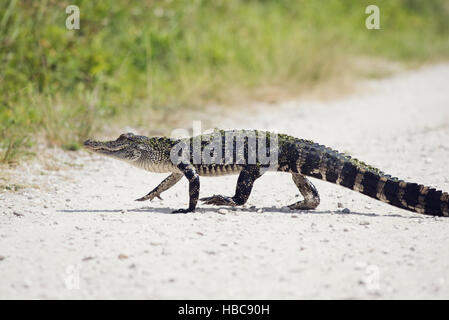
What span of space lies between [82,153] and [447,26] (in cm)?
2095

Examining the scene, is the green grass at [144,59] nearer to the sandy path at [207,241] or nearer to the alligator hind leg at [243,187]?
the sandy path at [207,241]

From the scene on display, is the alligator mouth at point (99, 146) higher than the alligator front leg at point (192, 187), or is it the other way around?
the alligator mouth at point (99, 146)

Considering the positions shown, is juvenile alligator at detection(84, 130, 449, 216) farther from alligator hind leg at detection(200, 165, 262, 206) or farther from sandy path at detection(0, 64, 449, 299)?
sandy path at detection(0, 64, 449, 299)

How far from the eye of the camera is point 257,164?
5.76m

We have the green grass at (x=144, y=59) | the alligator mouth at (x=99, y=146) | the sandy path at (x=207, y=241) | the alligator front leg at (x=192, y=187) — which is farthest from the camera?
the green grass at (x=144, y=59)

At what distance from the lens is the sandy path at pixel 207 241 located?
3.94m

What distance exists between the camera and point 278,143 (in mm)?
5773

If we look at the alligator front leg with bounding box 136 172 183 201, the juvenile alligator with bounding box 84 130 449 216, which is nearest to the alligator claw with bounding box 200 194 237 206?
the juvenile alligator with bounding box 84 130 449 216

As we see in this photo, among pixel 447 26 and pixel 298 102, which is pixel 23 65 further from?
pixel 447 26

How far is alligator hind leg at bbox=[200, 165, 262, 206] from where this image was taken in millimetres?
5773

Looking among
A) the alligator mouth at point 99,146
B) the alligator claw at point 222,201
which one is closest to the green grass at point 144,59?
the alligator mouth at point 99,146

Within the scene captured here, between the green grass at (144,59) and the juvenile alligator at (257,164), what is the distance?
2268 millimetres

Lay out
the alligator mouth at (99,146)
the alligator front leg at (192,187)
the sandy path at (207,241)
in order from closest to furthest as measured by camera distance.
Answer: the sandy path at (207,241), the alligator front leg at (192,187), the alligator mouth at (99,146)
